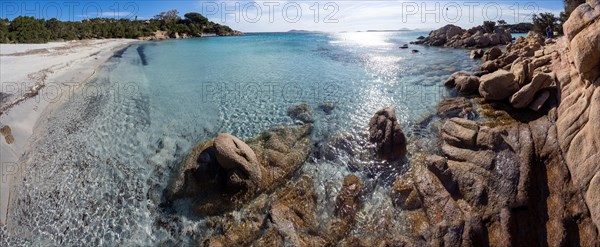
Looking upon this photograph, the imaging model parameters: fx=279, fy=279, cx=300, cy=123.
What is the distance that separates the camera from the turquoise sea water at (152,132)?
31.0 ft

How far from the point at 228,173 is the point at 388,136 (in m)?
6.96

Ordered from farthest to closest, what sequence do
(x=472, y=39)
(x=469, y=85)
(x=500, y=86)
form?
(x=472, y=39) → (x=469, y=85) → (x=500, y=86)

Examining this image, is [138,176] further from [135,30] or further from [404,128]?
[135,30]

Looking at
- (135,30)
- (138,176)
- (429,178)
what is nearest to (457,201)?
(429,178)

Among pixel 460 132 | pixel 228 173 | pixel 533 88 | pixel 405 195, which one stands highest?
pixel 533 88

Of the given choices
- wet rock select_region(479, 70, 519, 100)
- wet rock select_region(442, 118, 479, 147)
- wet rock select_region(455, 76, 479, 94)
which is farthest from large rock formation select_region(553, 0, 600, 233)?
wet rock select_region(455, 76, 479, 94)

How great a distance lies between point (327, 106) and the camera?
18.0 m

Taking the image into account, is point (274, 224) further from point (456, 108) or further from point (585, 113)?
point (456, 108)

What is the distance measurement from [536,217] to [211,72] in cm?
3019

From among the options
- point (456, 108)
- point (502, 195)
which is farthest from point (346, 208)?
point (456, 108)

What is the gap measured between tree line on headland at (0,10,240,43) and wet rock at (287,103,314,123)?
201ft

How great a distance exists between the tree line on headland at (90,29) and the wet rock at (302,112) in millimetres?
61285

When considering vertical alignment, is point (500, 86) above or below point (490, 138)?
above

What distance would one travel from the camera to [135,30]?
312 ft
